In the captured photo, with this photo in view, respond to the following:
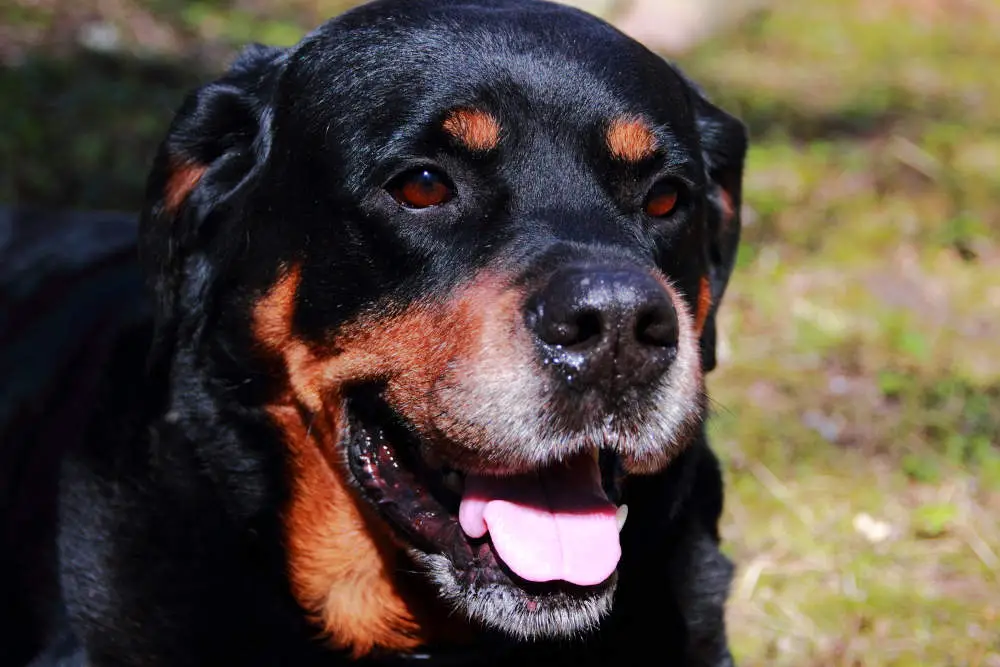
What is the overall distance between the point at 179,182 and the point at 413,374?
894 mm

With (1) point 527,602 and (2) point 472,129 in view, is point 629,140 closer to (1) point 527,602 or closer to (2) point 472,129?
(2) point 472,129

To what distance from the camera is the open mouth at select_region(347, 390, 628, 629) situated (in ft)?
8.90

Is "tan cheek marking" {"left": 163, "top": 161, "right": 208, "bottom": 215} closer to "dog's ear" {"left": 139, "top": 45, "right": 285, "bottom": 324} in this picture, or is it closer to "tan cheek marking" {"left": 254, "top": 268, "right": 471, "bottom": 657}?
"dog's ear" {"left": 139, "top": 45, "right": 285, "bottom": 324}

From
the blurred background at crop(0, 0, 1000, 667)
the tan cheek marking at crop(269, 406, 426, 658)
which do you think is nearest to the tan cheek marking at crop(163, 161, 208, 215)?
the tan cheek marking at crop(269, 406, 426, 658)

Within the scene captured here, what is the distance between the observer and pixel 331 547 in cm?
314

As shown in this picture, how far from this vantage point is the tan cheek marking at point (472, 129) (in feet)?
9.48

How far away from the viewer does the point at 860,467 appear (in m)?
4.84

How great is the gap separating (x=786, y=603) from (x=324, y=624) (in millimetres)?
1546

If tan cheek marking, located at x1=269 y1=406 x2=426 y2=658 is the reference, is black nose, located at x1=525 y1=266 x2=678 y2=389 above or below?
above

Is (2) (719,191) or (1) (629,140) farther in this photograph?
Result: (2) (719,191)

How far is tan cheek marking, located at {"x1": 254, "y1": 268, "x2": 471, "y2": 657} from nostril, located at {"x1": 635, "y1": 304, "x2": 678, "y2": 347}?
833 millimetres

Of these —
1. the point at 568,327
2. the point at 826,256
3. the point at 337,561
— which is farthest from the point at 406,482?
the point at 826,256

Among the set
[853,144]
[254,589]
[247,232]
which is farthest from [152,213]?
[853,144]

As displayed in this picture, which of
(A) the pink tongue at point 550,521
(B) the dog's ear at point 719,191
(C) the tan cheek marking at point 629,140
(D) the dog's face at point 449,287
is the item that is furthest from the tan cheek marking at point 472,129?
(B) the dog's ear at point 719,191
